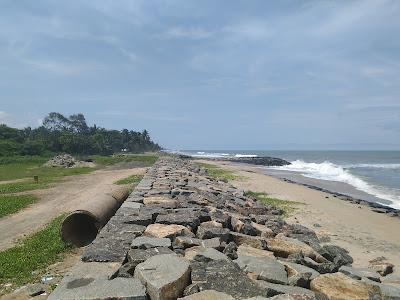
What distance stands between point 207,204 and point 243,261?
13.6ft

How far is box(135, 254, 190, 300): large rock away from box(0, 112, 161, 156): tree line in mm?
48549

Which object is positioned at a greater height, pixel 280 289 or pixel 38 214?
pixel 280 289

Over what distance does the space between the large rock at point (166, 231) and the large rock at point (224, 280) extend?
129 centimetres

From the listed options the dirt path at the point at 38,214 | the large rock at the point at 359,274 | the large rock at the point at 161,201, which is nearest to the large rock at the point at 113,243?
the large rock at the point at 161,201

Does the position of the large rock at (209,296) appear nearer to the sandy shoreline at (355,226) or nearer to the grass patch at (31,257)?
the grass patch at (31,257)

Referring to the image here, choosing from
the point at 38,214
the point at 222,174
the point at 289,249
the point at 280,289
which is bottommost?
the point at 38,214

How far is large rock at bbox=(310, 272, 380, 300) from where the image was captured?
162 inches

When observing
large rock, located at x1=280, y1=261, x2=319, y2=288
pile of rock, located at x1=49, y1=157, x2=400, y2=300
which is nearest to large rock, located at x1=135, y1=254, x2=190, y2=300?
pile of rock, located at x1=49, y1=157, x2=400, y2=300

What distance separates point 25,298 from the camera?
17.5 ft

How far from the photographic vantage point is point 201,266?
4.37m

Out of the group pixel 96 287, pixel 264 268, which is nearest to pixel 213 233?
pixel 264 268

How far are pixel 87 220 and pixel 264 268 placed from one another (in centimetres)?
526

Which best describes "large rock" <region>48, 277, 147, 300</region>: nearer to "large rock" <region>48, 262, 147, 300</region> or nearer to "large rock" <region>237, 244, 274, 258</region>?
"large rock" <region>48, 262, 147, 300</region>

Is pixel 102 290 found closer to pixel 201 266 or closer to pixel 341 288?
→ pixel 201 266
